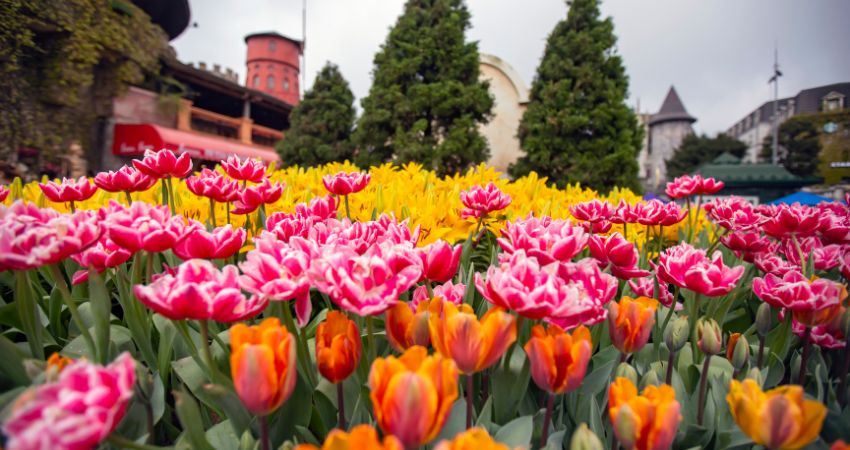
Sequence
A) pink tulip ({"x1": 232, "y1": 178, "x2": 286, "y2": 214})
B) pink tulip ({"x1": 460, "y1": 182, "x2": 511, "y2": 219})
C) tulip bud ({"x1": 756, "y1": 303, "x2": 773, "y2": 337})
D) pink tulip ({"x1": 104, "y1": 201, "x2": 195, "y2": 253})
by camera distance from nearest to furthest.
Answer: pink tulip ({"x1": 104, "y1": 201, "x2": 195, "y2": 253}), tulip bud ({"x1": 756, "y1": 303, "x2": 773, "y2": 337}), pink tulip ({"x1": 232, "y1": 178, "x2": 286, "y2": 214}), pink tulip ({"x1": 460, "y1": 182, "x2": 511, "y2": 219})

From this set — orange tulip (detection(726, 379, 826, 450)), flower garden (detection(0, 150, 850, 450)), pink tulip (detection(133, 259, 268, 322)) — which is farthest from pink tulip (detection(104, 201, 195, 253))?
orange tulip (detection(726, 379, 826, 450))

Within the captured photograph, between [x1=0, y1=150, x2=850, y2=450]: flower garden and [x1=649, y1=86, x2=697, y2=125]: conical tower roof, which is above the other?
[x1=649, y1=86, x2=697, y2=125]: conical tower roof

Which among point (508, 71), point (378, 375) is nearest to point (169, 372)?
point (378, 375)

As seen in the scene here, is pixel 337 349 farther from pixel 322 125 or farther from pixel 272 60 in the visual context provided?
pixel 272 60

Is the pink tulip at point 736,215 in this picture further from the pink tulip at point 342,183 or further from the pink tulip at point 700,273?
the pink tulip at point 342,183

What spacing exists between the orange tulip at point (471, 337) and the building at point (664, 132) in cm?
6169

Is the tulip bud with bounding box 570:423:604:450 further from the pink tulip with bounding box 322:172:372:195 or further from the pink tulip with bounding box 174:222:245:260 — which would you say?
the pink tulip with bounding box 322:172:372:195

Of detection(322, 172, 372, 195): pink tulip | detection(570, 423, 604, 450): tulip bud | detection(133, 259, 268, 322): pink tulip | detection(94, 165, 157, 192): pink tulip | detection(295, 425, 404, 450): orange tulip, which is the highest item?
detection(322, 172, 372, 195): pink tulip

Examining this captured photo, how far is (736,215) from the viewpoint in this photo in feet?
5.53

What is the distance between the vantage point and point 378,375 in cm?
62

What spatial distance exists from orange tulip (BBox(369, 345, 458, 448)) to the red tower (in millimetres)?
32741

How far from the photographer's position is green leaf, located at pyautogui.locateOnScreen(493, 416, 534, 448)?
Result: 81 centimetres

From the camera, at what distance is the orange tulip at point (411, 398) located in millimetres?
573

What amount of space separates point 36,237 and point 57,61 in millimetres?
1785
